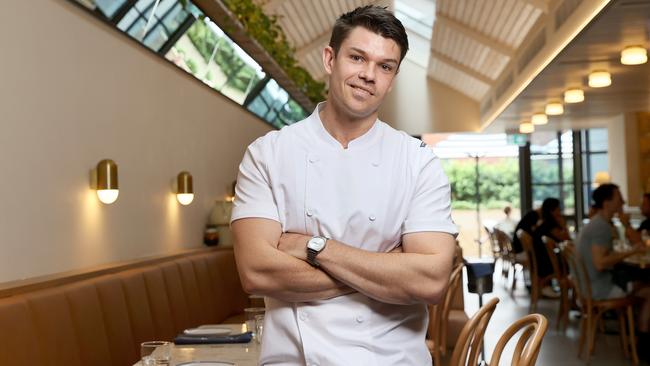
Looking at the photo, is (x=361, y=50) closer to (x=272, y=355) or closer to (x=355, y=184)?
(x=355, y=184)

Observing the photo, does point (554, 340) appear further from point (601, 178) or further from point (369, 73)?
point (601, 178)

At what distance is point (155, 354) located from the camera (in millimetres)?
3080

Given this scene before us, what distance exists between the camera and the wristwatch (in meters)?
1.84

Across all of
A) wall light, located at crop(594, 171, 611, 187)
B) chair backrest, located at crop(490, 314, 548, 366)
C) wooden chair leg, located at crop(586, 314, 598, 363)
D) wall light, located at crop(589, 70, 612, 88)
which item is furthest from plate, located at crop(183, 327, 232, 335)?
wall light, located at crop(594, 171, 611, 187)

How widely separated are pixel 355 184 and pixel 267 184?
0.18m

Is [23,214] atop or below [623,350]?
atop

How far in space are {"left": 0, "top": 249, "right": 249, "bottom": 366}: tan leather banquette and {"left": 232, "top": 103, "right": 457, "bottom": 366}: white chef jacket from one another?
6.84 ft

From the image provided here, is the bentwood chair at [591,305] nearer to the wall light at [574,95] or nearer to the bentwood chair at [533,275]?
the bentwood chair at [533,275]

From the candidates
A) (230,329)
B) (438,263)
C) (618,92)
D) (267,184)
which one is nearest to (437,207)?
(438,263)

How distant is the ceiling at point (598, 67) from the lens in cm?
721

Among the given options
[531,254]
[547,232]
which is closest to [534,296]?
[531,254]

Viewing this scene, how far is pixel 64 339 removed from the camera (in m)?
4.12

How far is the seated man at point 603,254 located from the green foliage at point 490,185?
1419cm

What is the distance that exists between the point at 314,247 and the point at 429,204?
264mm
